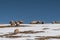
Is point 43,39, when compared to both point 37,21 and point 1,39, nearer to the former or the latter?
point 1,39

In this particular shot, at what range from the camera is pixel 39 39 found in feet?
13.9

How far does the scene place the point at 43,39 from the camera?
416cm

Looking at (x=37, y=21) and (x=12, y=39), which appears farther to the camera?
(x=37, y=21)

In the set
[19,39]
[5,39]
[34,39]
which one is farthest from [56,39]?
[5,39]

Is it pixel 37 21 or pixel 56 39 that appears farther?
pixel 37 21

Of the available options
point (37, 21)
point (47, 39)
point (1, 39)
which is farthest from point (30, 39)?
point (37, 21)

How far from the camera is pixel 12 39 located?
4379 mm

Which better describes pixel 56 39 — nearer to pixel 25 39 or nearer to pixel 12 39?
pixel 25 39

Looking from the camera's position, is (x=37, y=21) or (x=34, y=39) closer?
(x=34, y=39)

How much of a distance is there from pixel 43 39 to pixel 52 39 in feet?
0.72

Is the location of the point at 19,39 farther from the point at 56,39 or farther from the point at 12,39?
the point at 56,39

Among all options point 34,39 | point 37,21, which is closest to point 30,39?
point 34,39

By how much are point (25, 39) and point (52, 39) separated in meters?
0.55

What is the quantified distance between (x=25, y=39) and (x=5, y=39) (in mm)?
448
